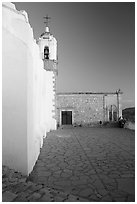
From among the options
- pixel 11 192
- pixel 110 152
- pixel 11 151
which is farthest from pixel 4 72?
pixel 110 152

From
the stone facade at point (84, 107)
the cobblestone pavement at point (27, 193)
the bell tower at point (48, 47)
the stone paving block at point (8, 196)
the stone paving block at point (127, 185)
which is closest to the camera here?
the stone paving block at point (8, 196)

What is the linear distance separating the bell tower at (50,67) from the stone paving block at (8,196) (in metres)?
10.4

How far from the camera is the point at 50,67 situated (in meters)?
14.7

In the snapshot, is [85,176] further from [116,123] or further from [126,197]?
[116,123]

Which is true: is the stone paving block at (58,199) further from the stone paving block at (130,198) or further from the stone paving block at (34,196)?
the stone paving block at (130,198)

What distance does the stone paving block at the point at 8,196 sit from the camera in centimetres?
276

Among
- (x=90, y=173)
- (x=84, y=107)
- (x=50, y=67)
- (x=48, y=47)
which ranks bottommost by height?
(x=90, y=173)

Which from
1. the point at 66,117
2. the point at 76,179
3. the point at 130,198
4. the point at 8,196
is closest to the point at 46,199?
the point at 8,196

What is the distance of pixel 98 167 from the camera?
491 centimetres

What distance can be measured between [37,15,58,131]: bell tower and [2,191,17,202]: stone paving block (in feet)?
34.1

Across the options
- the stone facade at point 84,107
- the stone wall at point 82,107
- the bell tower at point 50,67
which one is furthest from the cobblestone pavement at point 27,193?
the stone wall at point 82,107

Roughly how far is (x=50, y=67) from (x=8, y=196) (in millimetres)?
12789

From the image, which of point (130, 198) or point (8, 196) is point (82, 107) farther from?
point (8, 196)

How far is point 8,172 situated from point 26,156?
55cm
